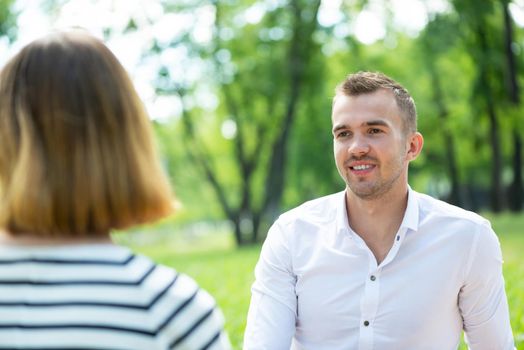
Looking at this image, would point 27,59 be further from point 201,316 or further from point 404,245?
point 404,245

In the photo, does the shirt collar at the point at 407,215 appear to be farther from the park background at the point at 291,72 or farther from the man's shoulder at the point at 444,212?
the park background at the point at 291,72

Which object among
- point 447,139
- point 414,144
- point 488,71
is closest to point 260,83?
point 488,71

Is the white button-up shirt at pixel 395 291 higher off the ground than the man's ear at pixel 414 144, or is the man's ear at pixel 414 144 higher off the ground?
the man's ear at pixel 414 144

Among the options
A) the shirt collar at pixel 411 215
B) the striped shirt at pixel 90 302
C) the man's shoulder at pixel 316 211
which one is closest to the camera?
the striped shirt at pixel 90 302

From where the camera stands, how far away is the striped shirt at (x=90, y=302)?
5.25ft

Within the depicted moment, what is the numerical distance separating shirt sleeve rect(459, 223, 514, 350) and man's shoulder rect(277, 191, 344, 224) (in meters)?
0.66

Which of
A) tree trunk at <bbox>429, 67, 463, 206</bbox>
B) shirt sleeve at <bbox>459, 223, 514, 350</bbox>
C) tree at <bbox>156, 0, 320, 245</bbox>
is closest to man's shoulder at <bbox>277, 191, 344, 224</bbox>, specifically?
shirt sleeve at <bbox>459, 223, 514, 350</bbox>

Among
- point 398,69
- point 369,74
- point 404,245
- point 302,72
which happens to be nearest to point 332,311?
point 404,245

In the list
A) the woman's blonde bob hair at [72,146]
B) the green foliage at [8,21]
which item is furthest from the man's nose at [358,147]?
the green foliage at [8,21]

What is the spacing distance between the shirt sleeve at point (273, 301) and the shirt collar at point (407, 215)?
0.28 metres

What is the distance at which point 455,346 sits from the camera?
10.9 ft

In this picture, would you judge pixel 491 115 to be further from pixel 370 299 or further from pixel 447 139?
pixel 370 299

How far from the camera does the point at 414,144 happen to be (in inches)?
144

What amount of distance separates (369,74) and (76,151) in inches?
83.5
